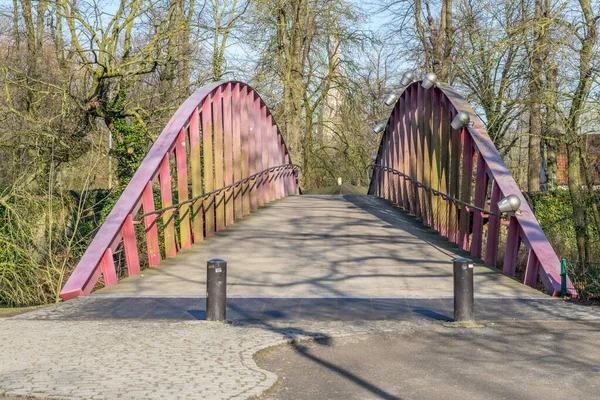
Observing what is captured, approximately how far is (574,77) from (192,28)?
9.65m

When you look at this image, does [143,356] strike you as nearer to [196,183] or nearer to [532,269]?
[532,269]

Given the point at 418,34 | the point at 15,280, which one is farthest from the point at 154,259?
the point at 418,34

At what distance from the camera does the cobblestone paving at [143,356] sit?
553cm

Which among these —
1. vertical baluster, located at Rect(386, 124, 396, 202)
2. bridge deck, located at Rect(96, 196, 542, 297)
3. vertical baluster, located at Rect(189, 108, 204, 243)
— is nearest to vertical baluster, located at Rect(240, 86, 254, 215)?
bridge deck, located at Rect(96, 196, 542, 297)

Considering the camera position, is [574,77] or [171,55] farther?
[171,55]

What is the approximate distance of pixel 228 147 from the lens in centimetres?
1777

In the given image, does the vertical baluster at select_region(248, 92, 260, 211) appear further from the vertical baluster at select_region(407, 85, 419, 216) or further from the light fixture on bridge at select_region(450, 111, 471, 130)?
the light fixture on bridge at select_region(450, 111, 471, 130)

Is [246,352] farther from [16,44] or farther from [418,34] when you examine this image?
[418,34]

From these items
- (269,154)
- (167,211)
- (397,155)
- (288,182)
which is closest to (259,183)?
(269,154)

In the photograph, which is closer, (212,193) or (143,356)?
(143,356)

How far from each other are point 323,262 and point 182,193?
10.8 ft

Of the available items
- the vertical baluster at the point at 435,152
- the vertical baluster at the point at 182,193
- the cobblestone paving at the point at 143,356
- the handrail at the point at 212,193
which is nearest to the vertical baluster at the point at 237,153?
the handrail at the point at 212,193

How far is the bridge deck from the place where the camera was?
1067 cm

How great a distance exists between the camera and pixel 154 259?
1270 cm
